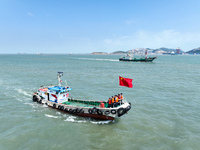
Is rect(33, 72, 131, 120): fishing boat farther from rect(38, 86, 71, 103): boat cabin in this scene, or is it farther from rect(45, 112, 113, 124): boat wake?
rect(45, 112, 113, 124): boat wake

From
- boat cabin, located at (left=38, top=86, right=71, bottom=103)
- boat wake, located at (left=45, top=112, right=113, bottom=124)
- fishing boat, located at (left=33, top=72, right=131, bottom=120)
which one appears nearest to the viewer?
fishing boat, located at (left=33, top=72, right=131, bottom=120)

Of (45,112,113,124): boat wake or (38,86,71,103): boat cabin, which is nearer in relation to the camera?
(45,112,113,124): boat wake

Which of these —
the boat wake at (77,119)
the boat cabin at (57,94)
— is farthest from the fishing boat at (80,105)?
the boat wake at (77,119)

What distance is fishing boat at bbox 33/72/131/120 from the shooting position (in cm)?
1652

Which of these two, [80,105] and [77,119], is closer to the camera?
[77,119]

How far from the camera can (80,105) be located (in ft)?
64.5

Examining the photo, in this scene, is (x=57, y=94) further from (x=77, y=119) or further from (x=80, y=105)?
(x=77, y=119)

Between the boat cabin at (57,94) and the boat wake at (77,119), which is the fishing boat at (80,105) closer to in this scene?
the boat cabin at (57,94)

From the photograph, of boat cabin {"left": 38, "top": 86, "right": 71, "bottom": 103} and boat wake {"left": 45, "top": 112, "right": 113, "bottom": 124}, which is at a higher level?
boat cabin {"left": 38, "top": 86, "right": 71, "bottom": 103}

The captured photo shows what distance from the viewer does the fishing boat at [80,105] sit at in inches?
650

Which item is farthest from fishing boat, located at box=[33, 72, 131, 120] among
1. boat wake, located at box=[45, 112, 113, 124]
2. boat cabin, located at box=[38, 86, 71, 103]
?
boat wake, located at box=[45, 112, 113, 124]

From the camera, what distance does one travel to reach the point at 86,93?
92.3 ft

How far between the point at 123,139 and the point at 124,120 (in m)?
3.96

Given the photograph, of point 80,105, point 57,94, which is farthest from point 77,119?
point 57,94
